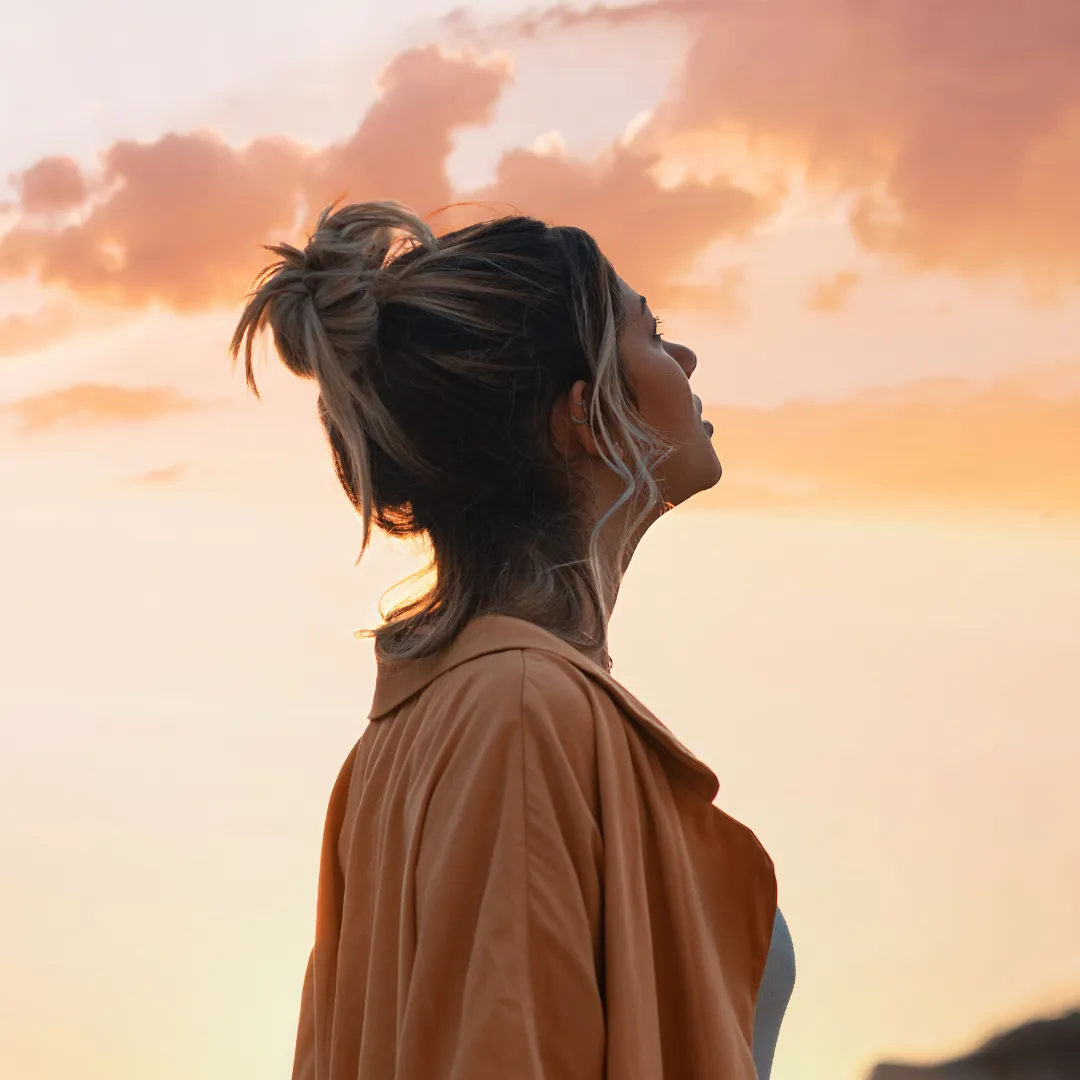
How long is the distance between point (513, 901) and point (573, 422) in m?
0.79

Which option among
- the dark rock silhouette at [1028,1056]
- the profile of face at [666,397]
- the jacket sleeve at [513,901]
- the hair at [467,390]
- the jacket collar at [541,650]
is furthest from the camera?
the dark rock silhouette at [1028,1056]

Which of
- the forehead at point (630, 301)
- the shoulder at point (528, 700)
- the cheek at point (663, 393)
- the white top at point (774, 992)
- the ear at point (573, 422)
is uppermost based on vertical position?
the forehead at point (630, 301)

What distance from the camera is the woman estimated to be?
1.52m

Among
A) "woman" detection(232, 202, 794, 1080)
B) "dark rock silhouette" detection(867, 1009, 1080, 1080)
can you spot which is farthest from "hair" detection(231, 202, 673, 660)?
"dark rock silhouette" detection(867, 1009, 1080, 1080)

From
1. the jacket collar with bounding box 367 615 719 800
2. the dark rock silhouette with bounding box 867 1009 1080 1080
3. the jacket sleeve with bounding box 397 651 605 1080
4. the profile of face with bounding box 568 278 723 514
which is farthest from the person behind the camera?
the dark rock silhouette with bounding box 867 1009 1080 1080

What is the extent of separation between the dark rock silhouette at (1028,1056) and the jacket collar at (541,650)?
11.4m

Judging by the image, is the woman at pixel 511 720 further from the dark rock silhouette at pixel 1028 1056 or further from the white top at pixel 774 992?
the dark rock silhouette at pixel 1028 1056

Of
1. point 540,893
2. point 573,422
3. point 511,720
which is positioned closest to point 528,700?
point 511,720

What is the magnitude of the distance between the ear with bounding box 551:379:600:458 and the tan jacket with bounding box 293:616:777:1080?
363 millimetres

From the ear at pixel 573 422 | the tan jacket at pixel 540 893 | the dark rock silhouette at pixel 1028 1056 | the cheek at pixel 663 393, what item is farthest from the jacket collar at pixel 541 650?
the dark rock silhouette at pixel 1028 1056

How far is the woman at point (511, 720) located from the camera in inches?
59.8

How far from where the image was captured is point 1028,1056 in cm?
1266

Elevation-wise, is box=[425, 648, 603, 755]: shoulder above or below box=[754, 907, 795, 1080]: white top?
above

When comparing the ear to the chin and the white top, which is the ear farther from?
the white top
